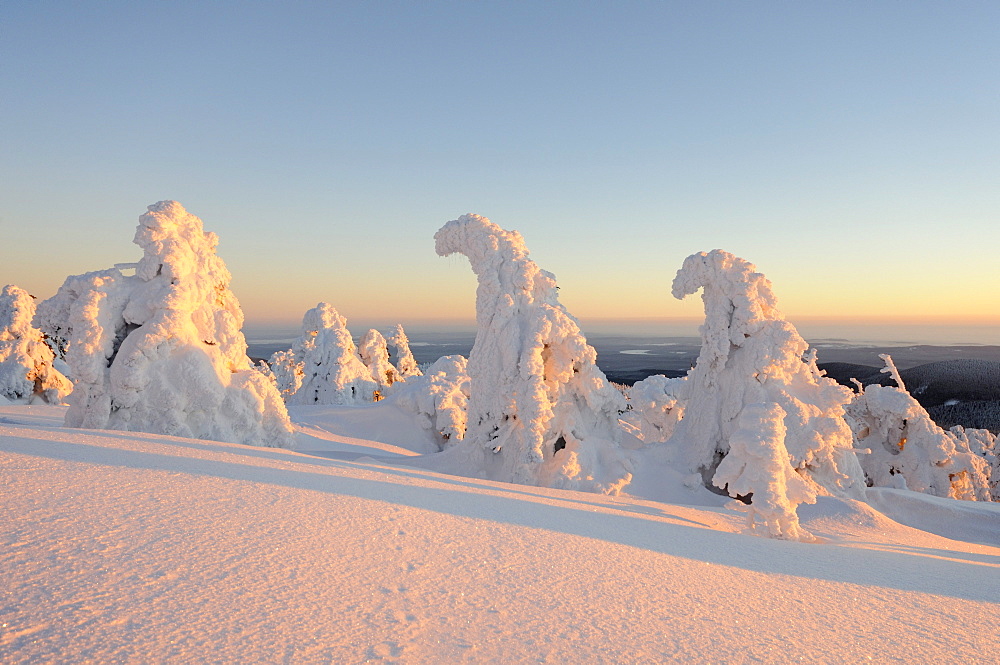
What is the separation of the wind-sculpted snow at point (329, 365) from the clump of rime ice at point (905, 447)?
3005 cm

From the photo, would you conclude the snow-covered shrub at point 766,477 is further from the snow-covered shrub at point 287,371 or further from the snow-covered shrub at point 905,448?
the snow-covered shrub at point 287,371

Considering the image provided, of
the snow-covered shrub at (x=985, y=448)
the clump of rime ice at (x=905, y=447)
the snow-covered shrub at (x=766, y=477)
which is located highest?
the snow-covered shrub at (x=766, y=477)

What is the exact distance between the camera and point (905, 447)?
72.7ft

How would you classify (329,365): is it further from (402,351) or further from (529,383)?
(529,383)

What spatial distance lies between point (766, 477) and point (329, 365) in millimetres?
32801

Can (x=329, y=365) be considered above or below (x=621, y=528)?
below

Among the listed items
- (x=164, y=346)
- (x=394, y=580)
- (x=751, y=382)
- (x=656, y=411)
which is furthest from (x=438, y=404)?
(x=394, y=580)

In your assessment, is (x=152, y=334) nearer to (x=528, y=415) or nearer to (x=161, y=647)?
(x=528, y=415)

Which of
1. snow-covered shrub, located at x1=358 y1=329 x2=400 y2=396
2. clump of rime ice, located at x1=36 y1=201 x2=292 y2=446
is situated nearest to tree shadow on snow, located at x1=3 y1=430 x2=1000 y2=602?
clump of rime ice, located at x1=36 y1=201 x2=292 y2=446

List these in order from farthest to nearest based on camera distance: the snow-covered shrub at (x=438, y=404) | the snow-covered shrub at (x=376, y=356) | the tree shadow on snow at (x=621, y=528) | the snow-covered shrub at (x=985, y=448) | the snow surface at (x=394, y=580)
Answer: the snow-covered shrub at (x=376, y=356)
the snow-covered shrub at (x=985, y=448)
the snow-covered shrub at (x=438, y=404)
the tree shadow on snow at (x=621, y=528)
the snow surface at (x=394, y=580)

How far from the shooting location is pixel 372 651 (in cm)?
318

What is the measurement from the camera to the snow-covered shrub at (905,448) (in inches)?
841

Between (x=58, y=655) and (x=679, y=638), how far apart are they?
3.81 m

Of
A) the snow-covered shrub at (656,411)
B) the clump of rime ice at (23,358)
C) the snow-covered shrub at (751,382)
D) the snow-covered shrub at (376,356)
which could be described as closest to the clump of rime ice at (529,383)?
the snow-covered shrub at (751,382)
